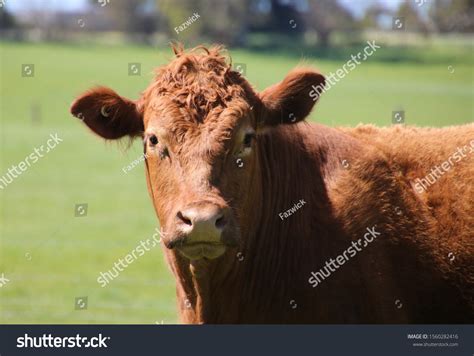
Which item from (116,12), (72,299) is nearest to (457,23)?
(72,299)

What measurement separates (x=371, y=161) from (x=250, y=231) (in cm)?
122

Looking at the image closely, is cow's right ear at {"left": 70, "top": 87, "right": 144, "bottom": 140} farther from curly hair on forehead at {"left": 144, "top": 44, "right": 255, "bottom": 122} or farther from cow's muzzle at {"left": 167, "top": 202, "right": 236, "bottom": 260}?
cow's muzzle at {"left": 167, "top": 202, "right": 236, "bottom": 260}

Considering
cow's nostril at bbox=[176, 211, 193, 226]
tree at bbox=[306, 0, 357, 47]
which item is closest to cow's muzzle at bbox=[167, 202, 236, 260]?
cow's nostril at bbox=[176, 211, 193, 226]

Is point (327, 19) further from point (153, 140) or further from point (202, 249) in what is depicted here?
point (202, 249)

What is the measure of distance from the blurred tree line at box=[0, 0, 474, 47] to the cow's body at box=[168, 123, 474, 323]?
63.4 feet

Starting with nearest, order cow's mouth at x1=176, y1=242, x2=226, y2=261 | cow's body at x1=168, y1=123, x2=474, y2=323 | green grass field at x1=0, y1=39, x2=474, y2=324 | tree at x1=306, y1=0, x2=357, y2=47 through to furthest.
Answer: cow's mouth at x1=176, y1=242, x2=226, y2=261, cow's body at x1=168, y1=123, x2=474, y2=323, green grass field at x1=0, y1=39, x2=474, y2=324, tree at x1=306, y1=0, x2=357, y2=47

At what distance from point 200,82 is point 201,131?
1.64 ft

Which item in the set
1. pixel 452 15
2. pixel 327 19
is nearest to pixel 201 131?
pixel 452 15

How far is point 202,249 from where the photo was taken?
16.7 feet

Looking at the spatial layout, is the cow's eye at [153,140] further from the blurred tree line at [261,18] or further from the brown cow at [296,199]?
the blurred tree line at [261,18]

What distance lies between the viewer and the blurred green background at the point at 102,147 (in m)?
15.2

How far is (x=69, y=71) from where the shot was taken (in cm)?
6962

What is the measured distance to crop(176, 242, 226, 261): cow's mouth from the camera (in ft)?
16.6

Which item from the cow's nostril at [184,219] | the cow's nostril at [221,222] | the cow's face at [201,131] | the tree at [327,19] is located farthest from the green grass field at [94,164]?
the tree at [327,19]
